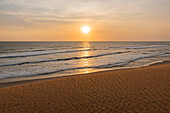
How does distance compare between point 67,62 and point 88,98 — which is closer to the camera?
point 88,98

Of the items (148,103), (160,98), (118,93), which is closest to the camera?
(148,103)

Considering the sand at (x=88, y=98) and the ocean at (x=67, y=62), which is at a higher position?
the sand at (x=88, y=98)

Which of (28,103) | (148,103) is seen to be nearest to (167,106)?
(148,103)

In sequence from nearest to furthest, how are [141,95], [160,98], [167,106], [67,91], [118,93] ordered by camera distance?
[167,106]
[160,98]
[141,95]
[118,93]
[67,91]

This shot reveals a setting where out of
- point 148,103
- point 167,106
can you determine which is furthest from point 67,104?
point 167,106

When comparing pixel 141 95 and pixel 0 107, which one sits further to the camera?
pixel 141 95

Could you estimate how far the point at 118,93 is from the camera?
23.4 ft

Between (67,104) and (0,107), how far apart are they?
308 cm

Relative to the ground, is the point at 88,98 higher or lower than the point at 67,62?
higher

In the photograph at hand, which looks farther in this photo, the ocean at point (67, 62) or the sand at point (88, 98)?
the ocean at point (67, 62)

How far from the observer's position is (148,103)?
582 centimetres

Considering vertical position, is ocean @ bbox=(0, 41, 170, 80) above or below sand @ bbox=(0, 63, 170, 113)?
below

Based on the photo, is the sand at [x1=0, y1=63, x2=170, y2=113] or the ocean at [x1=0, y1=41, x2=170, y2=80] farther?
the ocean at [x1=0, y1=41, x2=170, y2=80]

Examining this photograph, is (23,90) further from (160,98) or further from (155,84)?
(155,84)
